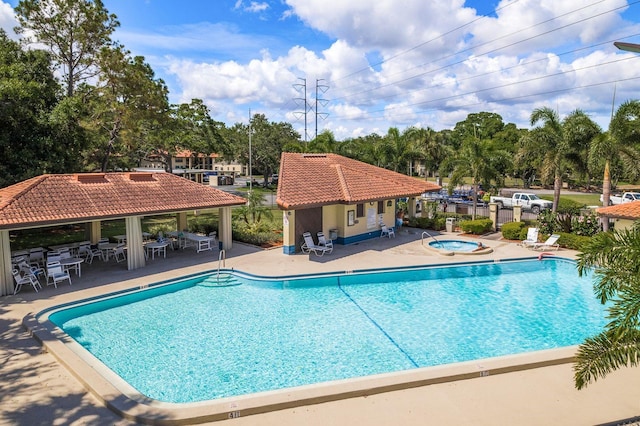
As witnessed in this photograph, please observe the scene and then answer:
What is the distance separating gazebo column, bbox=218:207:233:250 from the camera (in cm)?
2189

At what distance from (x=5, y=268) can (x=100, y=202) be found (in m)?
4.12

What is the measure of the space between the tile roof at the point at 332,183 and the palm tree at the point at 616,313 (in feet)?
46.2

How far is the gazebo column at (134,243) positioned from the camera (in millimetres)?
18000

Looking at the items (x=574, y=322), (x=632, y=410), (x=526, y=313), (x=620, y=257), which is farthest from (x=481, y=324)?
(x=620, y=257)

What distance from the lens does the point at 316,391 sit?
851cm

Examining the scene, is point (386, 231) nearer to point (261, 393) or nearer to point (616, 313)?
A: point (261, 393)

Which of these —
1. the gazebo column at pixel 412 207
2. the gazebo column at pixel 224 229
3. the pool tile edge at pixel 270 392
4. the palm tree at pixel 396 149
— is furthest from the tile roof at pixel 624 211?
the palm tree at pixel 396 149

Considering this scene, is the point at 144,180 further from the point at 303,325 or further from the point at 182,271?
the point at 303,325

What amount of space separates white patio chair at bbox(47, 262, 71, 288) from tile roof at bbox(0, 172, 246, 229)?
196cm

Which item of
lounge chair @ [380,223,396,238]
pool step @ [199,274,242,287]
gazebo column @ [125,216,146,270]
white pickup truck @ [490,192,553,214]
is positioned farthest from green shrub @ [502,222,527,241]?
gazebo column @ [125,216,146,270]

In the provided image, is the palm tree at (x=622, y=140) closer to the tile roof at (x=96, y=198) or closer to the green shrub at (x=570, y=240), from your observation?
the green shrub at (x=570, y=240)

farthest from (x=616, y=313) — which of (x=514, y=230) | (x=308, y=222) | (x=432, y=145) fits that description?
(x=432, y=145)

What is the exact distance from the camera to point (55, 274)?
16.1 meters

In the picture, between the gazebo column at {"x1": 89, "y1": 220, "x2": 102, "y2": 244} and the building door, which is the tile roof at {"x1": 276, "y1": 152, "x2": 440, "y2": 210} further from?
the gazebo column at {"x1": 89, "y1": 220, "x2": 102, "y2": 244}
